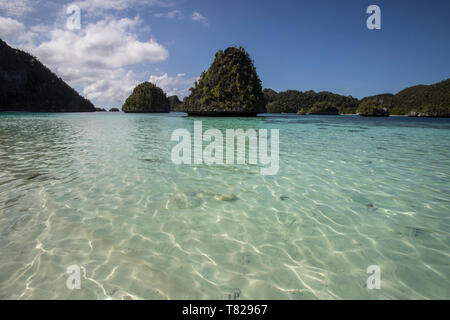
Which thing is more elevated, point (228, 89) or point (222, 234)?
point (228, 89)

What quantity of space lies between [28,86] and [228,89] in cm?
12633

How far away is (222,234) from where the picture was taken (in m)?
3.29

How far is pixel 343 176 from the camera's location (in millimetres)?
5984

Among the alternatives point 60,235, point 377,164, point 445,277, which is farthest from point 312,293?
point 377,164

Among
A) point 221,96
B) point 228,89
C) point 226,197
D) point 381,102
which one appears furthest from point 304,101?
point 226,197

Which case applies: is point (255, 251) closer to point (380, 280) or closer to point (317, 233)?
point (317, 233)

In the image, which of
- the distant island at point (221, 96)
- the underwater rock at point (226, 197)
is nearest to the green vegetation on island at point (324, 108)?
the distant island at point (221, 96)

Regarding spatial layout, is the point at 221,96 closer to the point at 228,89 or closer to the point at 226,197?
the point at 228,89

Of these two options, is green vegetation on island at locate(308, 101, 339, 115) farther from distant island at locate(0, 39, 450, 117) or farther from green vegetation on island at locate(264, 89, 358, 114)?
green vegetation on island at locate(264, 89, 358, 114)

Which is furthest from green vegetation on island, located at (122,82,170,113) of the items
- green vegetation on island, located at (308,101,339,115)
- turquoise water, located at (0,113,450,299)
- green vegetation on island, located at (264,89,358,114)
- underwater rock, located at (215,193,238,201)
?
underwater rock, located at (215,193,238,201)

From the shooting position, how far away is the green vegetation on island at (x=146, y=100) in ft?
505

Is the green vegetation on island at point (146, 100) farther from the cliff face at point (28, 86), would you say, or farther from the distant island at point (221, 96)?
the cliff face at point (28, 86)
